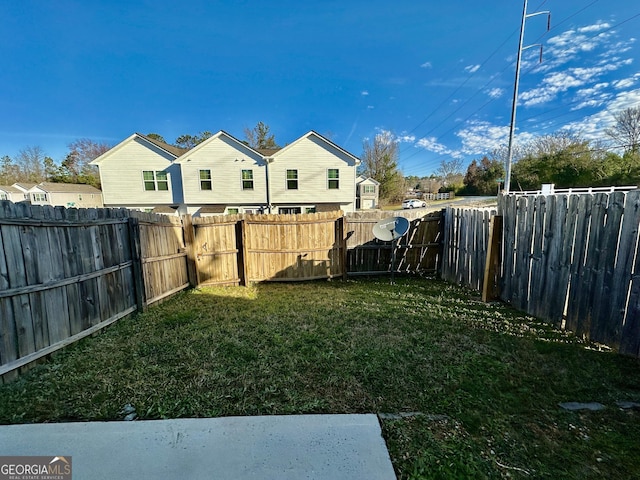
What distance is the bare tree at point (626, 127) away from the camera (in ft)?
76.2

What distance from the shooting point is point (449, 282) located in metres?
6.30

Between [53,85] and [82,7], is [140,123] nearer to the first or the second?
[53,85]

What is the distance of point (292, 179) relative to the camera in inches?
649

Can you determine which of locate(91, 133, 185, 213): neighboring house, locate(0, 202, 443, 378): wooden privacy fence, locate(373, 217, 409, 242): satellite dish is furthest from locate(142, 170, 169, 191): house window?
locate(373, 217, 409, 242): satellite dish

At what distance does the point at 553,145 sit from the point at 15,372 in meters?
35.9

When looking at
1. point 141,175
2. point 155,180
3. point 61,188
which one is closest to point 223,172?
point 155,180

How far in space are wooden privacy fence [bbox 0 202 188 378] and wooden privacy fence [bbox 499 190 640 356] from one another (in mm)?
6409

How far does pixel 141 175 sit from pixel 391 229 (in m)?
16.9

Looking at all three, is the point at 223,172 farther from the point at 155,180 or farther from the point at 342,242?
the point at 342,242

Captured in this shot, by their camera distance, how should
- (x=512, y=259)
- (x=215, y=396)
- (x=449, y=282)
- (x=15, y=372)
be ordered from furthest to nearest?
1. (x=449, y=282)
2. (x=512, y=259)
3. (x=15, y=372)
4. (x=215, y=396)

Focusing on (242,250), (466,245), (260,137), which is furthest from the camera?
(260,137)

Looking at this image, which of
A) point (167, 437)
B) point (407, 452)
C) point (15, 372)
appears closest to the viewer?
point (407, 452)

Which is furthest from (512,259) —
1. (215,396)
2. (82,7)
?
(82,7)

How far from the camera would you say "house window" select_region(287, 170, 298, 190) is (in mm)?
16406
